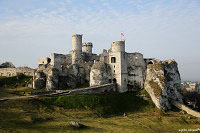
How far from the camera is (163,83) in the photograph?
65.4m

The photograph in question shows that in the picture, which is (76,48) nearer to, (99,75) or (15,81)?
(99,75)

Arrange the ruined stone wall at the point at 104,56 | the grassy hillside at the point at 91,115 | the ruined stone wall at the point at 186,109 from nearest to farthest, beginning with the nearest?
the grassy hillside at the point at 91,115
the ruined stone wall at the point at 186,109
the ruined stone wall at the point at 104,56

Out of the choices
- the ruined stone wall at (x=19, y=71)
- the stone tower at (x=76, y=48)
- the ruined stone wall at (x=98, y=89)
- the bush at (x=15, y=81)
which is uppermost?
the stone tower at (x=76, y=48)

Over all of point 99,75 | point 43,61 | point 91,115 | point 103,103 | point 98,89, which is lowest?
point 91,115

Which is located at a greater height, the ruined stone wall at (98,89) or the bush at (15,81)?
the bush at (15,81)

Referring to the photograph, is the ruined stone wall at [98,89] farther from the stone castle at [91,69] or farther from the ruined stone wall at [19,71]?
the ruined stone wall at [19,71]

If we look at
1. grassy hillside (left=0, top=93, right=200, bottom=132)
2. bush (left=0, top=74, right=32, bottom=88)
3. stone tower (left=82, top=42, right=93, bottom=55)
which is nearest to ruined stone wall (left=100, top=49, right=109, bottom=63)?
stone tower (left=82, top=42, right=93, bottom=55)

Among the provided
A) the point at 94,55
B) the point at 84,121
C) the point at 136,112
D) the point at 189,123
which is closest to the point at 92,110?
the point at 84,121

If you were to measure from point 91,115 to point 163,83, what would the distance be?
2651 cm

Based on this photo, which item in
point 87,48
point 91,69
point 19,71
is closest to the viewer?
point 91,69

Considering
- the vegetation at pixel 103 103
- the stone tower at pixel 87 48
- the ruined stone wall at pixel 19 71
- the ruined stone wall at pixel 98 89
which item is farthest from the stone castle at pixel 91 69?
the ruined stone wall at pixel 19 71

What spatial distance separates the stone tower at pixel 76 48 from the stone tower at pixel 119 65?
1175cm

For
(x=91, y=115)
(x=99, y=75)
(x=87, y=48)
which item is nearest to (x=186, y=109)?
(x=99, y=75)

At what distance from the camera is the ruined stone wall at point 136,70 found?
72.6m
